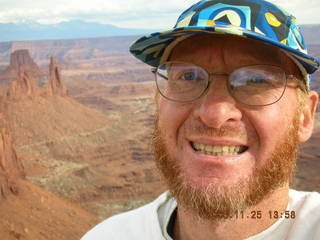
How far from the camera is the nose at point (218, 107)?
6.47ft

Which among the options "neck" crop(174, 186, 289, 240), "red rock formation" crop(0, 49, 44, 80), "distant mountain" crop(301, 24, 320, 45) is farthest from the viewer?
"distant mountain" crop(301, 24, 320, 45)

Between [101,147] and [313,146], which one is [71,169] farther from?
[313,146]

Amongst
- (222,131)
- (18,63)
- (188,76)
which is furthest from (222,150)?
(18,63)

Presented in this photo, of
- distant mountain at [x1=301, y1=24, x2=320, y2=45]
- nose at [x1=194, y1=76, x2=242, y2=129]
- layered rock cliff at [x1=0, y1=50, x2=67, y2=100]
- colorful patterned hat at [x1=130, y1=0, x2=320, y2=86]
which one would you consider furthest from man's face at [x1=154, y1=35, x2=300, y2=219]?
distant mountain at [x1=301, y1=24, x2=320, y2=45]

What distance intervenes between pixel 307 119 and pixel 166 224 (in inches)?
45.2

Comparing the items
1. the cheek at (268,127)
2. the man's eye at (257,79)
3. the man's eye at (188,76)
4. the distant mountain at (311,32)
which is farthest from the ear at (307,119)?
the distant mountain at (311,32)

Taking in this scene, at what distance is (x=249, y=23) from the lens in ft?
6.26

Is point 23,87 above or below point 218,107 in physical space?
below

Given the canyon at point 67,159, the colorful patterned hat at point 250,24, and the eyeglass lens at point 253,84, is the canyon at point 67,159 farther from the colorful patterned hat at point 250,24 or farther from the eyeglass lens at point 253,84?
the colorful patterned hat at point 250,24

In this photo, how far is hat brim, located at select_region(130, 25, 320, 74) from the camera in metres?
1.85

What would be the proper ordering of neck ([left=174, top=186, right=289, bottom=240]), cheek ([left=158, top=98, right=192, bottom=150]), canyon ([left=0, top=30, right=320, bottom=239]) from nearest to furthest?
neck ([left=174, top=186, right=289, bottom=240]), cheek ([left=158, top=98, right=192, bottom=150]), canyon ([left=0, top=30, right=320, bottom=239])

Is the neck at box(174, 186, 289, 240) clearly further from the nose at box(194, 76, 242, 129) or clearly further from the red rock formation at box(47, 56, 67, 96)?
the red rock formation at box(47, 56, 67, 96)

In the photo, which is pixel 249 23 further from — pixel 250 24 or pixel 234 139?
pixel 234 139

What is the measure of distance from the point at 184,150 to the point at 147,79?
11069 cm
